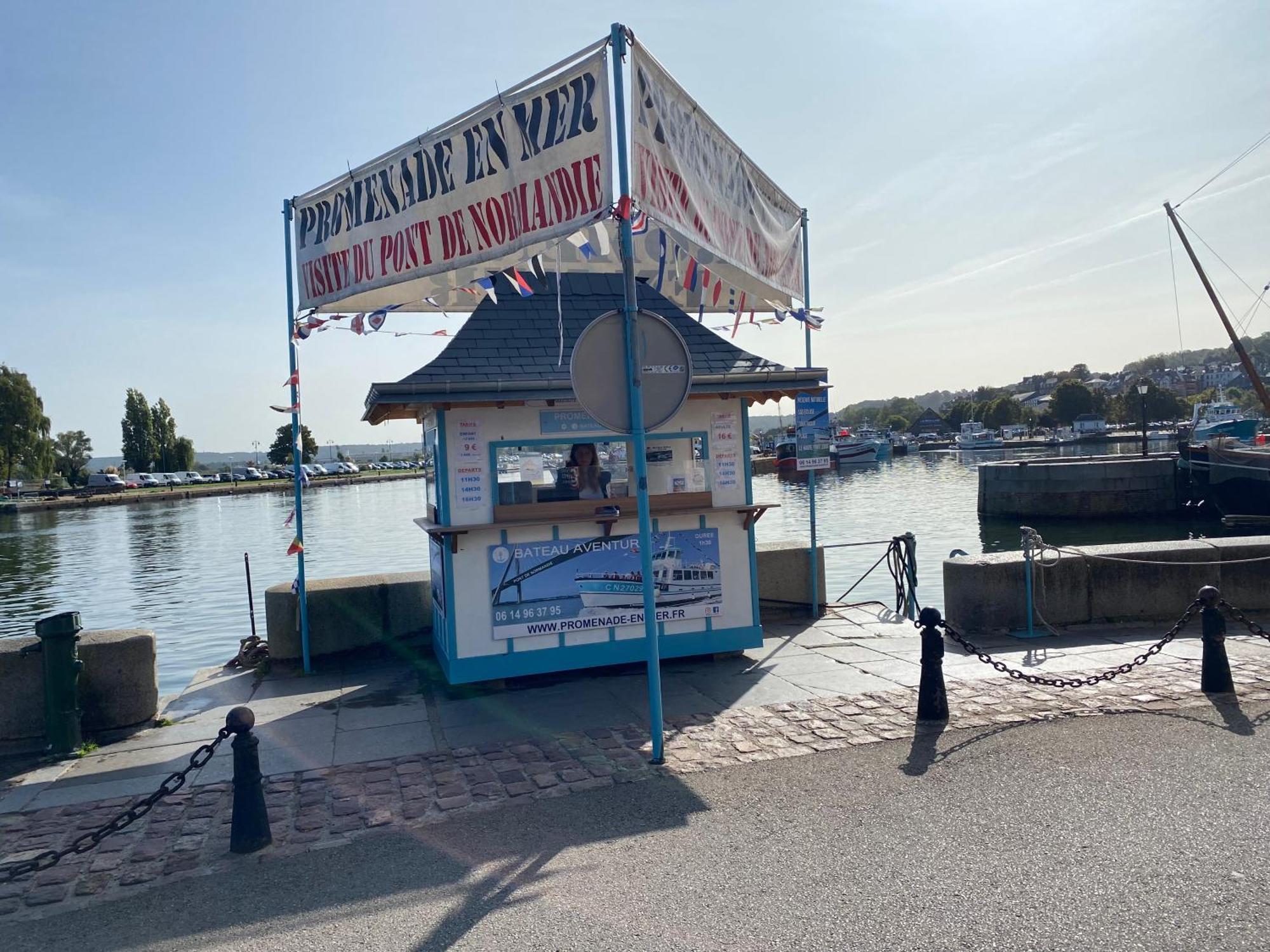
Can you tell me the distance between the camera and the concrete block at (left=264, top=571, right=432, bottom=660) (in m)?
10.5

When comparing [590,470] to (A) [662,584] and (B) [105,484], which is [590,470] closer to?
(A) [662,584]

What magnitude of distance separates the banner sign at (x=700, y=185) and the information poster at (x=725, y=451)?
4.90 ft

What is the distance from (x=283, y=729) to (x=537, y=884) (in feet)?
13.3

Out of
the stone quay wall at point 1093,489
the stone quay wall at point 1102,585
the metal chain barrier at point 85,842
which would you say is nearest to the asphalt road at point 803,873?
the metal chain barrier at point 85,842

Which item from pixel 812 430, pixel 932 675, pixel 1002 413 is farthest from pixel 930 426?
pixel 932 675

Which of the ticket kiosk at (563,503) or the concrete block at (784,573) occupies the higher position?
the ticket kiosk at (563,503)

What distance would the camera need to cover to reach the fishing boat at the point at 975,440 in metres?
130

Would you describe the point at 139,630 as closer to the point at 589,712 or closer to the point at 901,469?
the point at 589,712

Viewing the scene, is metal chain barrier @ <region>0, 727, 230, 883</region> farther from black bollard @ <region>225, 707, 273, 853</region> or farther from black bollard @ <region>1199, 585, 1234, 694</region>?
black bollard @ <region>1199, 585, 1234, 694</region>

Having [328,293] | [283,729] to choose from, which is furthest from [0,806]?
[328,293]

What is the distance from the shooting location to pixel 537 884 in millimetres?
4641

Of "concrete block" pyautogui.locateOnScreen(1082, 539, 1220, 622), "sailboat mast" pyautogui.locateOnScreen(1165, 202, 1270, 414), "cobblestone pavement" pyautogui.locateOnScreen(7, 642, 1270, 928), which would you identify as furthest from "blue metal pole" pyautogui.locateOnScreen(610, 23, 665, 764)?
"sailboat mast" pyautogui.locateOnScreen(1165, 202, 1270, 414)

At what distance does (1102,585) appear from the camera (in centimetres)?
1087

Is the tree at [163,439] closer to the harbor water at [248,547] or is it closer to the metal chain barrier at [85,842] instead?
the harbor water at [248,547]
